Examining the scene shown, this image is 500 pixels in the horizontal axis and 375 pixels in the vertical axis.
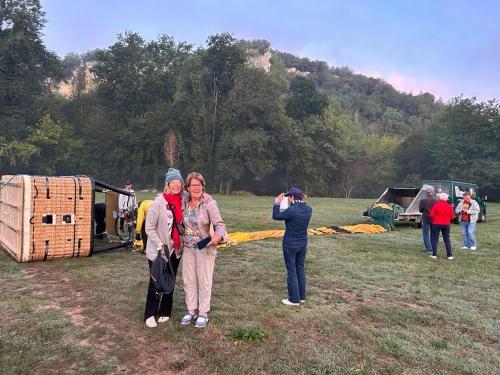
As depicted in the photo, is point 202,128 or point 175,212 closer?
point 175,212

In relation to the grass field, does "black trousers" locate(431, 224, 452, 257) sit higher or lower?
higher

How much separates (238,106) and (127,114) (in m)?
15.7

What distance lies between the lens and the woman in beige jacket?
4.58 metres

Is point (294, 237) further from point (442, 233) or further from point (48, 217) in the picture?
point (442, 233)

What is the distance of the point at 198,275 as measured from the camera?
4.73 m

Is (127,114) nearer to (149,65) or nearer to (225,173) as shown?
(149,65)

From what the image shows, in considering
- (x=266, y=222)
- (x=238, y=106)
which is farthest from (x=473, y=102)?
(x=266, y=222)

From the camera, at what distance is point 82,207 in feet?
27.4

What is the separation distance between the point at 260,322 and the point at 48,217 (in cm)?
503

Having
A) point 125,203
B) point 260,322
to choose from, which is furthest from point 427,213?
point 125,203

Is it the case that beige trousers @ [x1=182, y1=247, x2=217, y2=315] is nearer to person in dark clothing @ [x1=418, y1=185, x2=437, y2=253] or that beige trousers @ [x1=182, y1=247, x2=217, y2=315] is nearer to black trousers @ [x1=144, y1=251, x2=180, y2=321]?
black trousers @ [x1=144, y1=251, x2=180, y2=321]

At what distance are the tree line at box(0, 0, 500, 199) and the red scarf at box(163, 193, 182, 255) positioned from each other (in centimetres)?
3763

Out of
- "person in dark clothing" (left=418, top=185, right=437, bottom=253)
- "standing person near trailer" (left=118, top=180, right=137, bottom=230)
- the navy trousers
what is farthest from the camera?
"standing person near trailer" (left=118, top=180, right=137, bottom=230)

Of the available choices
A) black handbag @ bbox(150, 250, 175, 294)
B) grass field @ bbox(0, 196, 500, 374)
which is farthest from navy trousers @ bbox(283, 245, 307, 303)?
black handbag @ bbox(150, 250, 175, 294)
